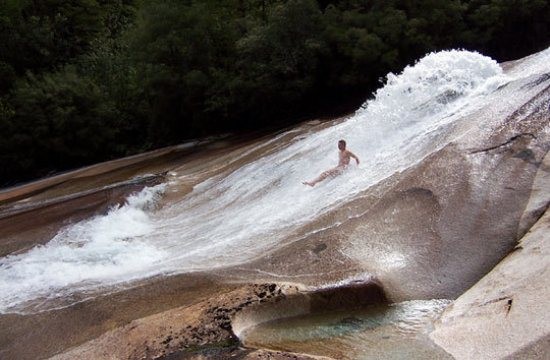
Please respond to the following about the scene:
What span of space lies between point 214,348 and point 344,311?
1720mm

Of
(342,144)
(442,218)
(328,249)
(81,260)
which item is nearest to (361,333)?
(328,249)

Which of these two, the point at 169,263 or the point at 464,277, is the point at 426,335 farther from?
the point at 169,263

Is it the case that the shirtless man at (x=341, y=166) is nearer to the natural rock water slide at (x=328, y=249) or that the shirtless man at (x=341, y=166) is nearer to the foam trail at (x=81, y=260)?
the natural rock water slide at (x=328, y=249)

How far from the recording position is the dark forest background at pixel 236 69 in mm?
26469

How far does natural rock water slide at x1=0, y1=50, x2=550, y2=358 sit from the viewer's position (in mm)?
6754

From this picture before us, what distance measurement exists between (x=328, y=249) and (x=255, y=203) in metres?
3.77

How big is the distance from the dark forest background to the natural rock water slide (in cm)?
1319

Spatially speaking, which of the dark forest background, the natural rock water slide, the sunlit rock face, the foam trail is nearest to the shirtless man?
the natural rock water slide

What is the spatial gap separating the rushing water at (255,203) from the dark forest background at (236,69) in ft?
37.0

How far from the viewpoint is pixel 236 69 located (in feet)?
92.4

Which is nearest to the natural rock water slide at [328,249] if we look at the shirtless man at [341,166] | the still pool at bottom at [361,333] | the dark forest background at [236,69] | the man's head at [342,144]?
the still pool at bottom at [361,333]

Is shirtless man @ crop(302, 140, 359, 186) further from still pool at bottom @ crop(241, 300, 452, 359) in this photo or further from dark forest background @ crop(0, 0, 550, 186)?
dark forest background @ crop(0, 0, 550, 186)

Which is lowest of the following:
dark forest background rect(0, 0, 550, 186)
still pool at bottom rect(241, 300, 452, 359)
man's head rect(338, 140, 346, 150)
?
still pool at bottom rect(241, 300, 452, 359)

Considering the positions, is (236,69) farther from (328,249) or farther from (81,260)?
(328,249)
